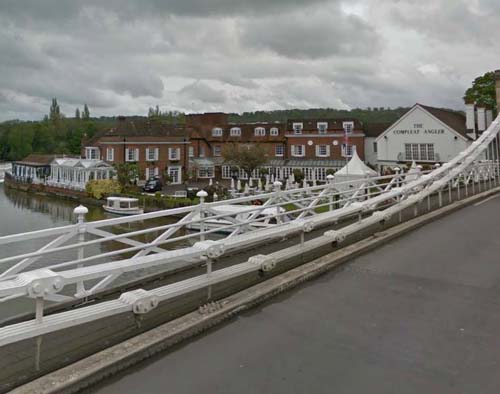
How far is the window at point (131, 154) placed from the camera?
5197 centimetres

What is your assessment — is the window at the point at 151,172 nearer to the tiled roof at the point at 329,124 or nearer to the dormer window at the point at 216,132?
the dormer window at the point at 216,132

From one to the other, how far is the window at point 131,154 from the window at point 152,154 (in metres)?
1.35

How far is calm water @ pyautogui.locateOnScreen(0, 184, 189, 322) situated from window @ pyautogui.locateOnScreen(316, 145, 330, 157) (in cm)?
2492

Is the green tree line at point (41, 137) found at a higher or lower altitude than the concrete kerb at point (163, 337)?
higher

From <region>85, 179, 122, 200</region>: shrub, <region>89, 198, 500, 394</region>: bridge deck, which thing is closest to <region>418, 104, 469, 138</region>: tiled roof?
<region>85, 179, 122, 200</region>: shrub

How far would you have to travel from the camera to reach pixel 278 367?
333 cm

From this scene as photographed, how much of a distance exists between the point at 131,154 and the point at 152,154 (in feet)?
8.45

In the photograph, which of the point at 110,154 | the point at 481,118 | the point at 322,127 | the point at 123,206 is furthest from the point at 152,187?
the point at 481,118

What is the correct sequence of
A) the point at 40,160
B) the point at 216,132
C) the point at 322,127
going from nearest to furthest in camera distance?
the point at 322,127, the point at 216,132, the point at 40,160

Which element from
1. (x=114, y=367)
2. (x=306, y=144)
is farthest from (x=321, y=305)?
(x=306, y=144)

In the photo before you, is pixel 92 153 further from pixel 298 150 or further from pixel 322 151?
pixel 322 151

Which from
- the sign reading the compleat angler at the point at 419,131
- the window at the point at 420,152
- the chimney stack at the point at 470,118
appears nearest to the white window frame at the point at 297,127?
the sign reading the compleat angler at the point at 419,131

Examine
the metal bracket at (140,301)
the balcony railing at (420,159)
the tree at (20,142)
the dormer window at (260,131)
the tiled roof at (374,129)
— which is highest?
the tree at (20,142)

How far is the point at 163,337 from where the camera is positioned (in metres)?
3.64
